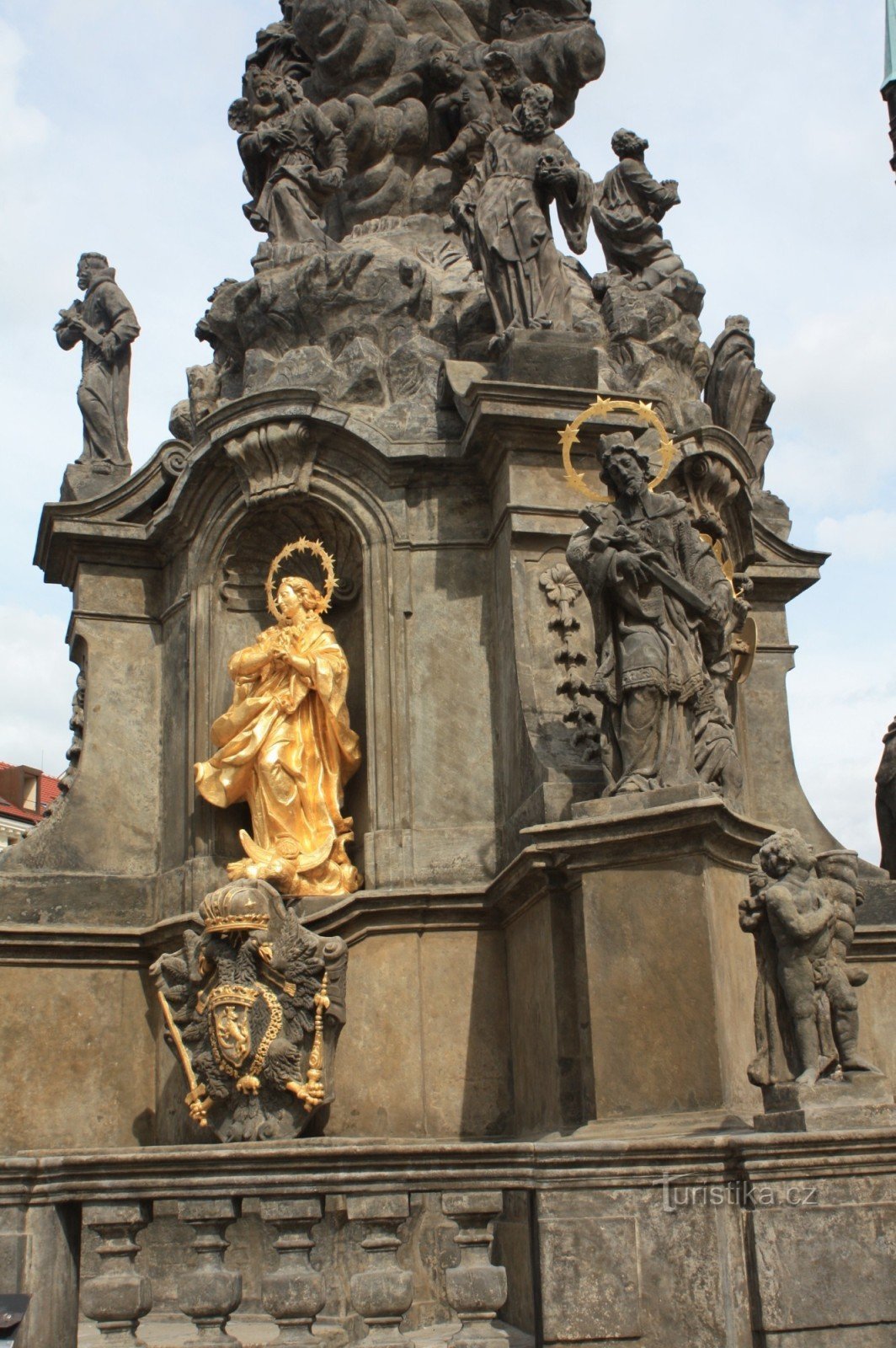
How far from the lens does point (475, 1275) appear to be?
236 inches

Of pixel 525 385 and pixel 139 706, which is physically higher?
pixel 525 385

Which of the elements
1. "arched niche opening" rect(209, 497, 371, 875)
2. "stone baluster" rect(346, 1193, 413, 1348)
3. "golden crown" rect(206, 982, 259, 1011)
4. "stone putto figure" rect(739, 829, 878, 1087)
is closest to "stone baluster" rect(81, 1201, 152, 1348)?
"stone baluster" rect(346, 1193, 413, 1348)

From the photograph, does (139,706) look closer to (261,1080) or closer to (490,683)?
(490,683)

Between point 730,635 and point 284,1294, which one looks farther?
point 730,635

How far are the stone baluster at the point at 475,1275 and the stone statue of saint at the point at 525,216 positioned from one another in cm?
651

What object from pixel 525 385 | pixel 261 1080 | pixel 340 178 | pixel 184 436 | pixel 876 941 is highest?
pixel 340 178

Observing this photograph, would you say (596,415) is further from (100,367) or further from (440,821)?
(100,367)

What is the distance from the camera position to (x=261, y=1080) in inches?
365

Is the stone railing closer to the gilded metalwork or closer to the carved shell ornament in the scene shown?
the gilded metalwork

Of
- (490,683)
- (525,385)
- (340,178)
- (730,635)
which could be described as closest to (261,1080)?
(490,683)

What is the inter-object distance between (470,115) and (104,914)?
287 inches

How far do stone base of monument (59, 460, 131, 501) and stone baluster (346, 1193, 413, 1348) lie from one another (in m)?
7.49

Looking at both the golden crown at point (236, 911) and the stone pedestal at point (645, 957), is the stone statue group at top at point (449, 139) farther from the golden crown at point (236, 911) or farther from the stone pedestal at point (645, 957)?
the golden crown at point (236, 911)

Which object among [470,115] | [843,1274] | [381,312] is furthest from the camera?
[470,115]
